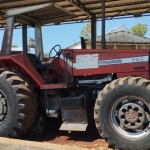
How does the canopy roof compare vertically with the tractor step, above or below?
above

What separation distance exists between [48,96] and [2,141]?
1424 millimetres

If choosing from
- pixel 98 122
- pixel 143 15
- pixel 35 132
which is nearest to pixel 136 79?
pixel 98 122

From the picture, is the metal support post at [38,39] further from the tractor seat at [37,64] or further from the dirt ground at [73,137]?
the dirt ground at [73,137]

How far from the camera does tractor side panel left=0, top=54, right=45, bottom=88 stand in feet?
19.2

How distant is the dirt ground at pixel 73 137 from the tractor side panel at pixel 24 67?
1118 mm

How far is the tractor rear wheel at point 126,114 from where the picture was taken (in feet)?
16.0

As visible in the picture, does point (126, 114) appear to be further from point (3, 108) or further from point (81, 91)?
point (3, 108)

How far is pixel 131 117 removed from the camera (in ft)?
16.2

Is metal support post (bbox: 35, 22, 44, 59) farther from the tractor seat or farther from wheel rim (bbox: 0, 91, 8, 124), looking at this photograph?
wheel rim (bbox: 0, 91, 8, 124)

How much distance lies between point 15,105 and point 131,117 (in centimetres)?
223

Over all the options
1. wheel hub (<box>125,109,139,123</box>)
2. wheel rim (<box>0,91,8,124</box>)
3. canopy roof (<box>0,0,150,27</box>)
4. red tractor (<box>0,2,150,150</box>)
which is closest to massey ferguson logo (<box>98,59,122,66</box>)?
red tractor (<box>0,2,150,150</box>)

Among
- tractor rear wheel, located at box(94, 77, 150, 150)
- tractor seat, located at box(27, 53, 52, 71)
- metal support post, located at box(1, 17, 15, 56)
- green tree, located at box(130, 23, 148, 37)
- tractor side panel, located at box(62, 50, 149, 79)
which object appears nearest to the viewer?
tractor rear wheel, located at box(94, 77, 150, 150)

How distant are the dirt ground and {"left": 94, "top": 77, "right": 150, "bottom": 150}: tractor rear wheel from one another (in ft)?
1.27

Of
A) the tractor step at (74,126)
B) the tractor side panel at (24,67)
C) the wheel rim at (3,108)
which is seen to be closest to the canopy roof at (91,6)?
the tractor side panel at (24,67)
